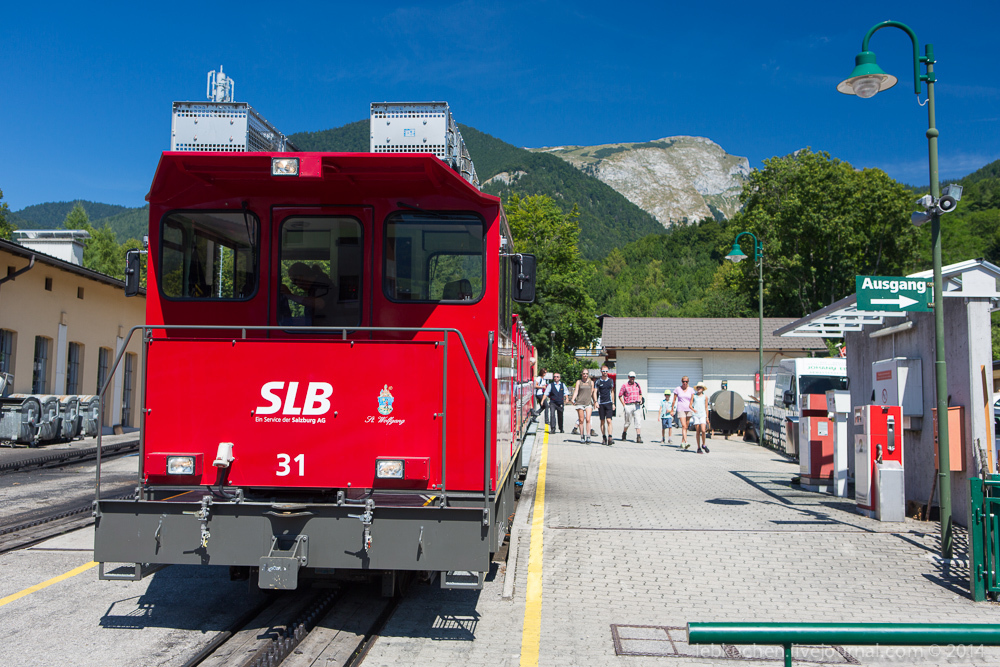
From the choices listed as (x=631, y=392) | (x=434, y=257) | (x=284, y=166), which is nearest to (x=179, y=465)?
(x=284, y=166)

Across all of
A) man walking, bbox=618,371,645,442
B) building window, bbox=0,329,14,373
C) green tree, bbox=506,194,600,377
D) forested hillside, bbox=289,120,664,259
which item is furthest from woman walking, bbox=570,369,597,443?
forested hillside, bbox=289,120,664,259

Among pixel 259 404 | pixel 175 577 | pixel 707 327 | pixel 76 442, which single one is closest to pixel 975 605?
pixel 259 404

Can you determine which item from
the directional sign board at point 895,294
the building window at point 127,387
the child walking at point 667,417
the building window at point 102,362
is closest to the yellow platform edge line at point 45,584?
the directional sign board at point 895,294

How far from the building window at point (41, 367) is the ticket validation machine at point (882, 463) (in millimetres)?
22696

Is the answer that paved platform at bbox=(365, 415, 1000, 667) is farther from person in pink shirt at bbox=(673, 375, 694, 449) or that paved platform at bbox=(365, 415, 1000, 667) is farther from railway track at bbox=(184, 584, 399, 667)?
person in pink shirt at bbox=(673, 375, 694, 449)

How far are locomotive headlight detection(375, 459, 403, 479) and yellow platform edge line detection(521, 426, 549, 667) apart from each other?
155cm

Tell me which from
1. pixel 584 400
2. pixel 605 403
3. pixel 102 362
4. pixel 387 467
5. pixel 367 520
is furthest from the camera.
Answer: pixel 102 362

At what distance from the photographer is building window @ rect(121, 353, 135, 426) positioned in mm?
27250

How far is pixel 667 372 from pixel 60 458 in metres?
29.6

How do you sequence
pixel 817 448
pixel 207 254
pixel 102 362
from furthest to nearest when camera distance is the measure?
pixel 102 362, pixel 817 448, pixel 207 254

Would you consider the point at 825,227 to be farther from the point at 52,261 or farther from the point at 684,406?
the point at 52,261

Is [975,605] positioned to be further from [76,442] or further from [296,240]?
[76,442]

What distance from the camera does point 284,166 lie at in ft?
17.6

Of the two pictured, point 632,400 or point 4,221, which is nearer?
point 632,400
